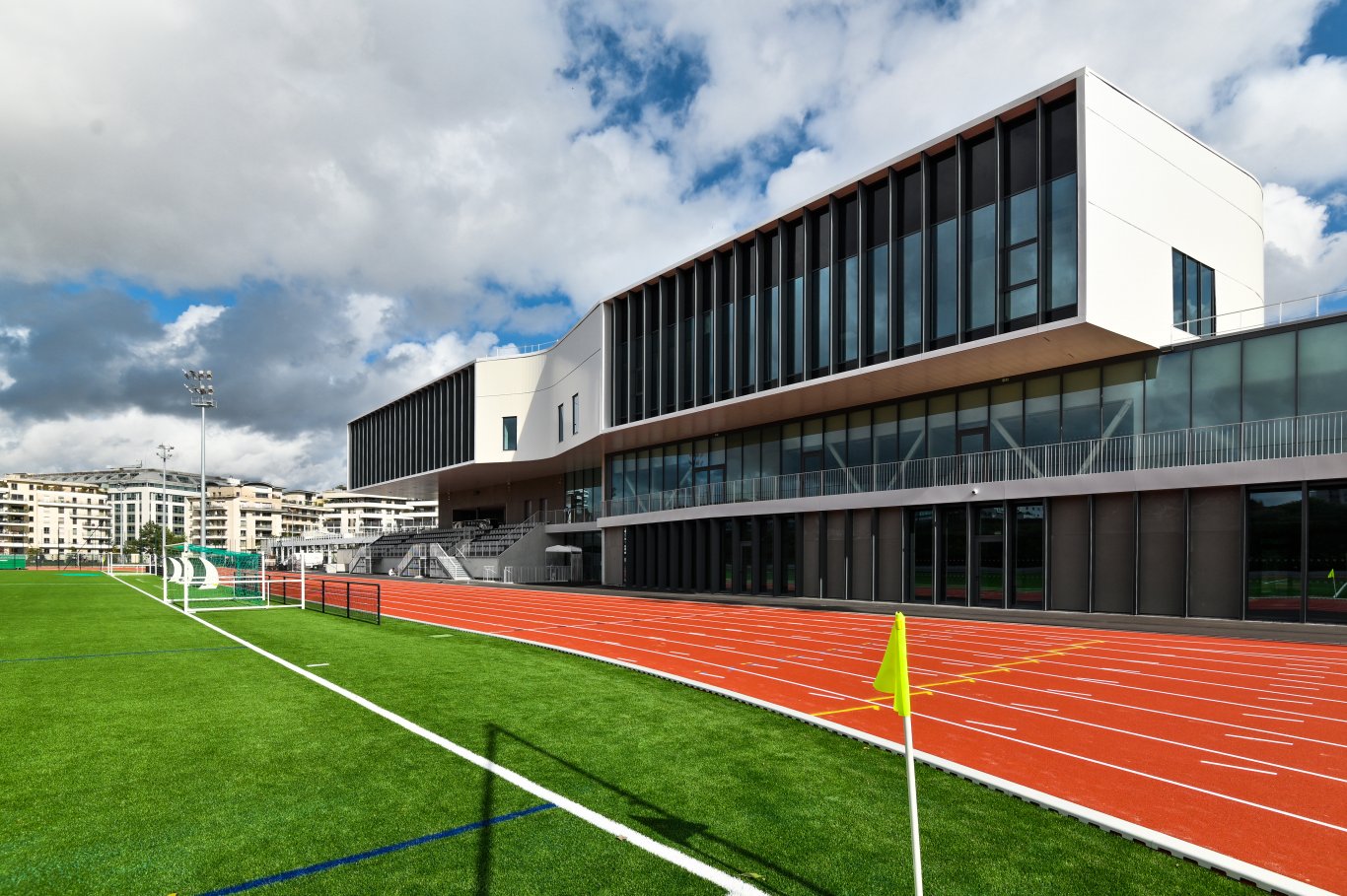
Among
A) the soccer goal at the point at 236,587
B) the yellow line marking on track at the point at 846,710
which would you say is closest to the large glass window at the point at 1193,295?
the yellow line marking on track at the point at 846,710

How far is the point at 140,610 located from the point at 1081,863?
94.1 ft

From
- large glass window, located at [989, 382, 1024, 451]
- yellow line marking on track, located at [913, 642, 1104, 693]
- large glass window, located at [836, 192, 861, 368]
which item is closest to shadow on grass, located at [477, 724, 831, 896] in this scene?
yellow line marking on track, located at [913, 642, 1104, 693]

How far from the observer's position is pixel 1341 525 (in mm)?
20391

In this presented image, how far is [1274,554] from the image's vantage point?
21.4 meters

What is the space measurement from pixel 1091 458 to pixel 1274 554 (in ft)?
18.7

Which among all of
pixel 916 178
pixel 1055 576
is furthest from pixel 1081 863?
pixel 916 178

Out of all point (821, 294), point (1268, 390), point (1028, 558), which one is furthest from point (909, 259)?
point (1268, 390)

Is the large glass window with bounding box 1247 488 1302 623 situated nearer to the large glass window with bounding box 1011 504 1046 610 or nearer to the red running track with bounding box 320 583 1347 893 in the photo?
the red running track with bounding box 320 583 1347 893

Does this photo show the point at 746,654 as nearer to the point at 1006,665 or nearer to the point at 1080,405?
the point at 1006,665

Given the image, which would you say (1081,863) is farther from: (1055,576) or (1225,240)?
(1225,240)

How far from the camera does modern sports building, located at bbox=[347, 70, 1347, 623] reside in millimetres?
22344

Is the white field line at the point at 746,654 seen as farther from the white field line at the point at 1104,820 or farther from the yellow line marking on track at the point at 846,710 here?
the white field line at the point at 1104,820

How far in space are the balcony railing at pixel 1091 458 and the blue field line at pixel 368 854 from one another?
909 inches

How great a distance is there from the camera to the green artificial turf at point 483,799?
5105 mm
